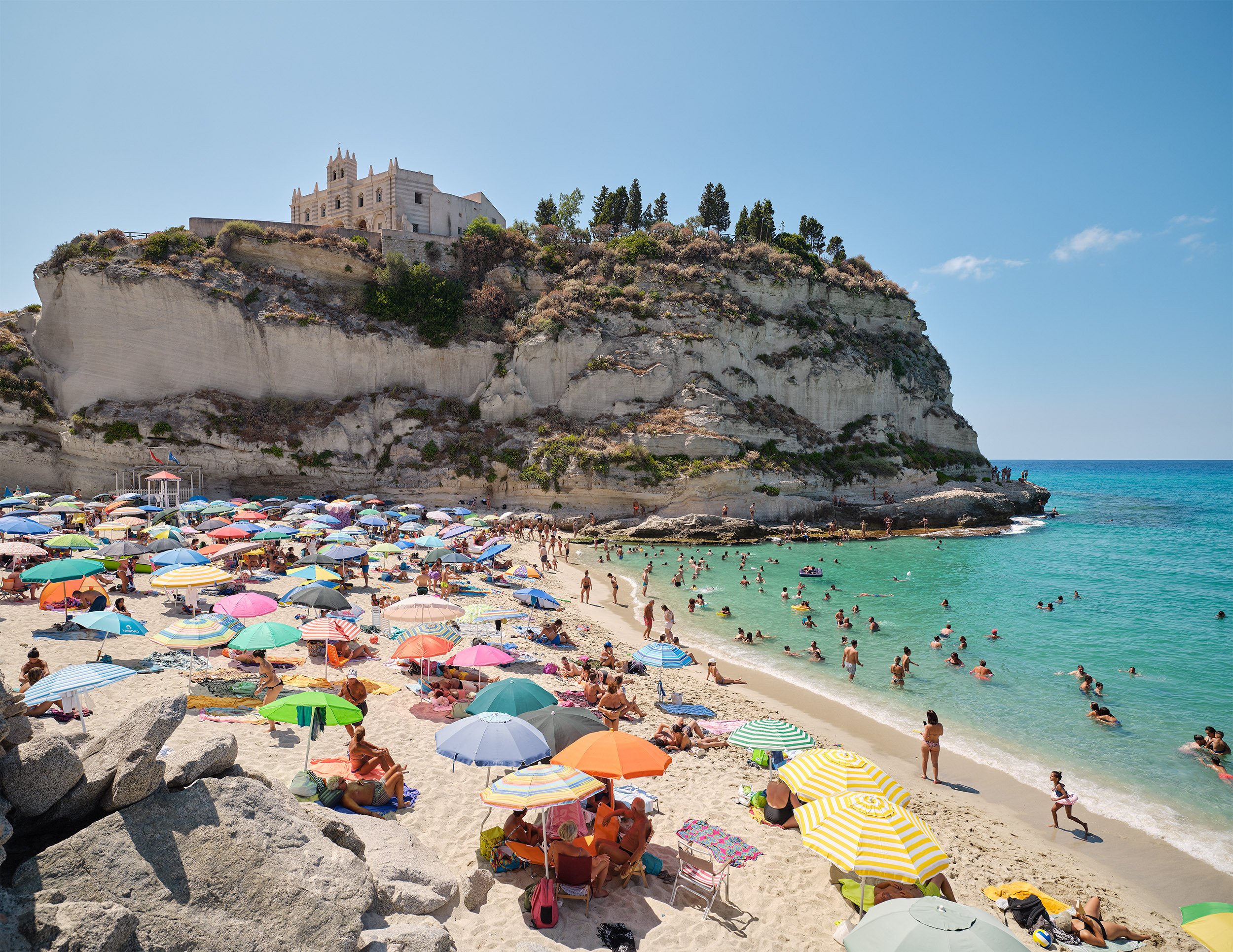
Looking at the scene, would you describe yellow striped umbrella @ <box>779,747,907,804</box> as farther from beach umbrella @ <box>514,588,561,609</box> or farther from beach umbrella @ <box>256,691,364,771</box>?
beach umbrella @ <box>514,588,561,609</box>

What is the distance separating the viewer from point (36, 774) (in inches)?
159

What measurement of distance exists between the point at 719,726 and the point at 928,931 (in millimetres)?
7233

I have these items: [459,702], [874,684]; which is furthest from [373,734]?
[874,684]

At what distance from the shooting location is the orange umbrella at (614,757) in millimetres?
6848

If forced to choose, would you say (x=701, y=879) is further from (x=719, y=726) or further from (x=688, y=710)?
(x=688, y=710)

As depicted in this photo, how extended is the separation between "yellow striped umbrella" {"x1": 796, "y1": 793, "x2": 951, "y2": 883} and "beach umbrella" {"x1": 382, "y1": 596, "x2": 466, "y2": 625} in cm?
950

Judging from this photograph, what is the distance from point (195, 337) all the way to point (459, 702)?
40121mm

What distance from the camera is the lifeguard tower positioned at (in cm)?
3378

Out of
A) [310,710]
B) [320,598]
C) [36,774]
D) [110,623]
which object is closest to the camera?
[36,774]

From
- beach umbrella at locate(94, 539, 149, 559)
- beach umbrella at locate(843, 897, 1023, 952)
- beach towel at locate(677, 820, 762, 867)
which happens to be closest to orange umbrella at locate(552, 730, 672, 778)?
beach towel at locate(677, 820, 762, 867)

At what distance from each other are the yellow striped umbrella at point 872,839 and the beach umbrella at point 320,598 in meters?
11.4

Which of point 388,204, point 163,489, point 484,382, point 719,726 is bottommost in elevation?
point 719,726

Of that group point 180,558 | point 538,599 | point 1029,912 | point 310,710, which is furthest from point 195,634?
point 1029,912

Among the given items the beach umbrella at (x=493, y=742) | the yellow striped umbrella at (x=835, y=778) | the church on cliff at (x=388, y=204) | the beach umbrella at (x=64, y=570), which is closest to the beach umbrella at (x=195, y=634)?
the beach umbrella at (x=64, y=570)
